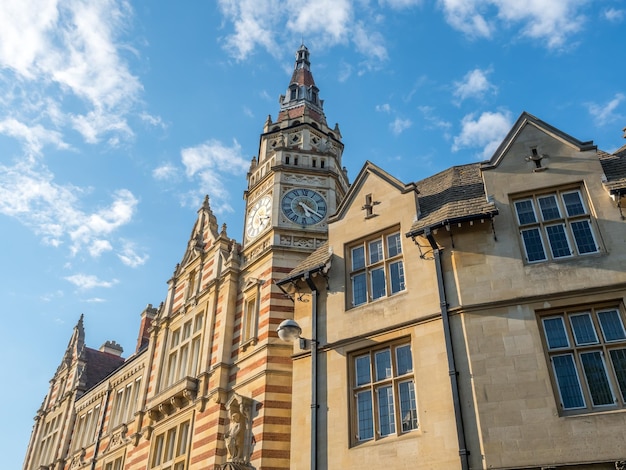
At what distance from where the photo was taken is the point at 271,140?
1156 inches

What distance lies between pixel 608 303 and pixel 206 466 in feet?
43.5

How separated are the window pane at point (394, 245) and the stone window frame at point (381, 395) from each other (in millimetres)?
2680

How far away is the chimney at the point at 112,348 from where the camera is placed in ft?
152

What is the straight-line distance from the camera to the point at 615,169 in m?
15.1

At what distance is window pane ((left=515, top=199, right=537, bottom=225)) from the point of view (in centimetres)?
1467

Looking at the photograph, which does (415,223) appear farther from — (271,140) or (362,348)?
(271,140)

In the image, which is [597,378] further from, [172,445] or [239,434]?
[172,445]

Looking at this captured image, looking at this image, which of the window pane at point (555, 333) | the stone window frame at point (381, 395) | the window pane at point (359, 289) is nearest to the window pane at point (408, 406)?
the stone window frame at point (381, 395)

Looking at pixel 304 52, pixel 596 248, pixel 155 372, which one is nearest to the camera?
pixel 596 248

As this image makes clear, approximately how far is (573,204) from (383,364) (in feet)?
20.0

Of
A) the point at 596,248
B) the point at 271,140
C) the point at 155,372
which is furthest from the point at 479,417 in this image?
the point at 271,140

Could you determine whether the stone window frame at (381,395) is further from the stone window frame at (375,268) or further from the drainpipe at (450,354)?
the stone window frame at (375,268)

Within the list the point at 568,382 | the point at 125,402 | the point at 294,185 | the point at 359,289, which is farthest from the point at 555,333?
the point at 125,402

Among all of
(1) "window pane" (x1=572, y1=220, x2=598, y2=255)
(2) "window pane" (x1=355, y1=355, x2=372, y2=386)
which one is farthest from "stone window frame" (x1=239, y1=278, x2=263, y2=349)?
(1) "window pane" (x1=572, y1=220, x2=598, y2=255)
